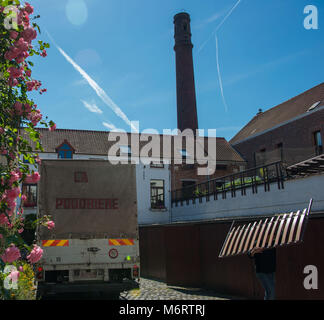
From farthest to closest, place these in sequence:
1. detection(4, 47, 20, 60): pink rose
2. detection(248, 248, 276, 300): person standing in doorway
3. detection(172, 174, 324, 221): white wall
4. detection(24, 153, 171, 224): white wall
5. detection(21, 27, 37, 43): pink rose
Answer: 1. detection(24, 153, 171, 224): white wall
2. detection(172, 174, 324, 221): white wall
3. detection(248, 248, 276, 300): person standing in doorway
4. detection(21, 27, 37, 43): pink rose
5. detection(4, 47, 20, 60): pink rose

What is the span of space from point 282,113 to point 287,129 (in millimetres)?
3806

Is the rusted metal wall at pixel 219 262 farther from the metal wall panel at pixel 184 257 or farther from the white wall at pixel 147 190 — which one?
the white wall at pixel 147 190

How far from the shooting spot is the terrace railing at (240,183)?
648 inches

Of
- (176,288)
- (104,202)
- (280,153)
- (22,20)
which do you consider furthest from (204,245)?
(22,20)

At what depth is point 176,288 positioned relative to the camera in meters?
12.5

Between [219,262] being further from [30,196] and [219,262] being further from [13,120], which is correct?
[30,196]

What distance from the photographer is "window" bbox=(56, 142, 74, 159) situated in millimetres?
31219

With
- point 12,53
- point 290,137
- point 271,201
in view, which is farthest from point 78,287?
point 290,137

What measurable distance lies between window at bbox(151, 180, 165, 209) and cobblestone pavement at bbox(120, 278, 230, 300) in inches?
708

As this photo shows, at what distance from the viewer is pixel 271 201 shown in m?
16.5

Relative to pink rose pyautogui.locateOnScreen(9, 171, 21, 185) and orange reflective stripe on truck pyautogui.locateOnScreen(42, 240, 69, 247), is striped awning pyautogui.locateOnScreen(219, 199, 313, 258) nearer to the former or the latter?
pink rose pyautogui.locateOnScreen(9, 171, 21, 185)

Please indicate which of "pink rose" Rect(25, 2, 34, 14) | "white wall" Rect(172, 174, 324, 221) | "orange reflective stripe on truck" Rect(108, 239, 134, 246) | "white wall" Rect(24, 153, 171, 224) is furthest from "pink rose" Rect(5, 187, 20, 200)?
"white wall" Rect(24, 153, 171, 224)

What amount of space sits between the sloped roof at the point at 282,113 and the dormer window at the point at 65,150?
18835 mm

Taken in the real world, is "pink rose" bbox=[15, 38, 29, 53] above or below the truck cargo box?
above
